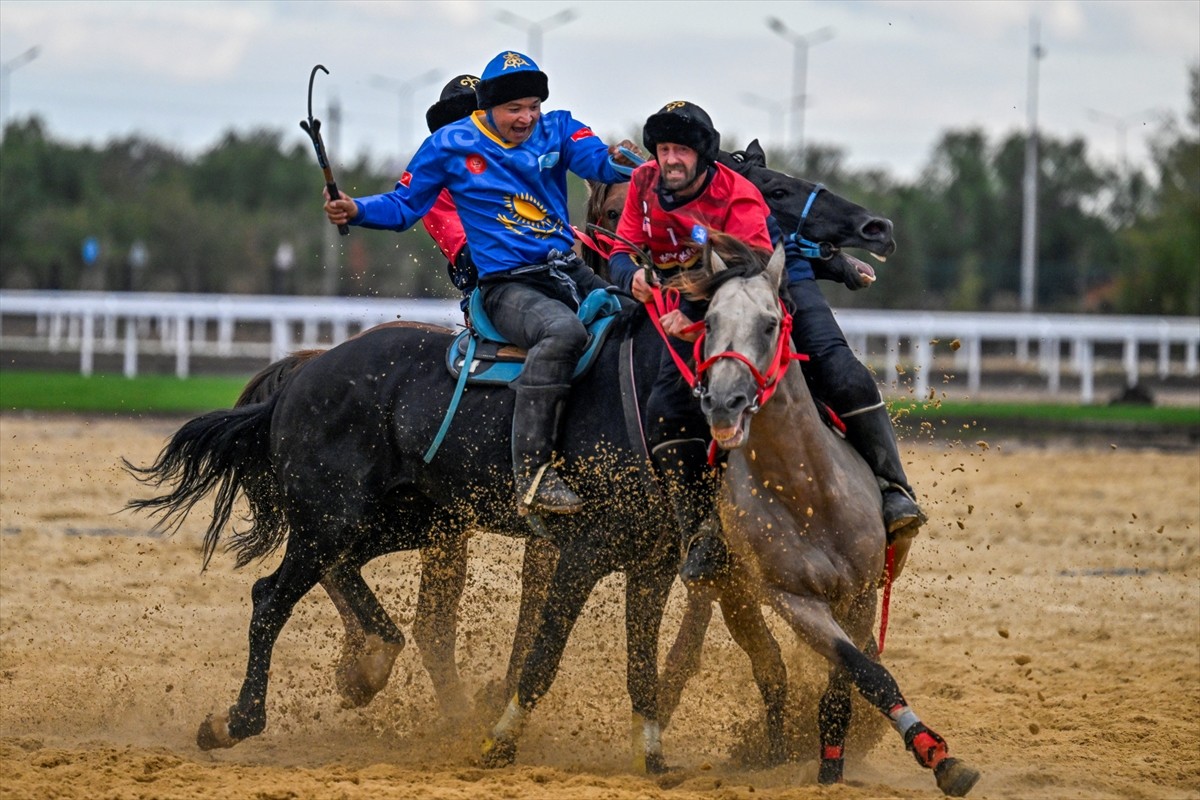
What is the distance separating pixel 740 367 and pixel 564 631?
1471 millimetres

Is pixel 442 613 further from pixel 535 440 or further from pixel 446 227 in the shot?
pixel 446 227

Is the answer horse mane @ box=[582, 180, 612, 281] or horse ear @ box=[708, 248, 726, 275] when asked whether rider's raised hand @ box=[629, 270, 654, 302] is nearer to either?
horse ear @ box=[708, 248, 726, 275]

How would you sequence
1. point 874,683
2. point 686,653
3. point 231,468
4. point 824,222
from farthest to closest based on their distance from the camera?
point 231,468 → point 686,653 → point 824,222 → point 874,683

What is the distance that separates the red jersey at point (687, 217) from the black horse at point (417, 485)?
11.7 inches

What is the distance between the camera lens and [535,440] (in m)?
6.25

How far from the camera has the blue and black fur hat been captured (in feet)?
20.9

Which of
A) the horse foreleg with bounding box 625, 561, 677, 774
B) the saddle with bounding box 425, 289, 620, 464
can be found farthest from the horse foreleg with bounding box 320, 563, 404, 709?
the horse foreleg with bounding box 625, 561, 677, 774

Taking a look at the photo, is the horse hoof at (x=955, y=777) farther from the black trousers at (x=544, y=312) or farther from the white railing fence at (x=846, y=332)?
the white railing fence at (x=846, y=332)

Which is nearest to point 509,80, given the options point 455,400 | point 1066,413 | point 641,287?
point 641,287

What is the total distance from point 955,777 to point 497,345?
2.55 meters

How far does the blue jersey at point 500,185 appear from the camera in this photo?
6.48 metres

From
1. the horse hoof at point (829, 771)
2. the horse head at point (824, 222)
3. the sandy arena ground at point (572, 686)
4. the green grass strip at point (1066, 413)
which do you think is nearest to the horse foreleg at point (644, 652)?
the sandy arena ground at point (572, 686)

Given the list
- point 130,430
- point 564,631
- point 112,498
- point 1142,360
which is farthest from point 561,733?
point 1142,360

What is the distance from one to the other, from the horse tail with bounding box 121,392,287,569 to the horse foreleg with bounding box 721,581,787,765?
2.32 metres
